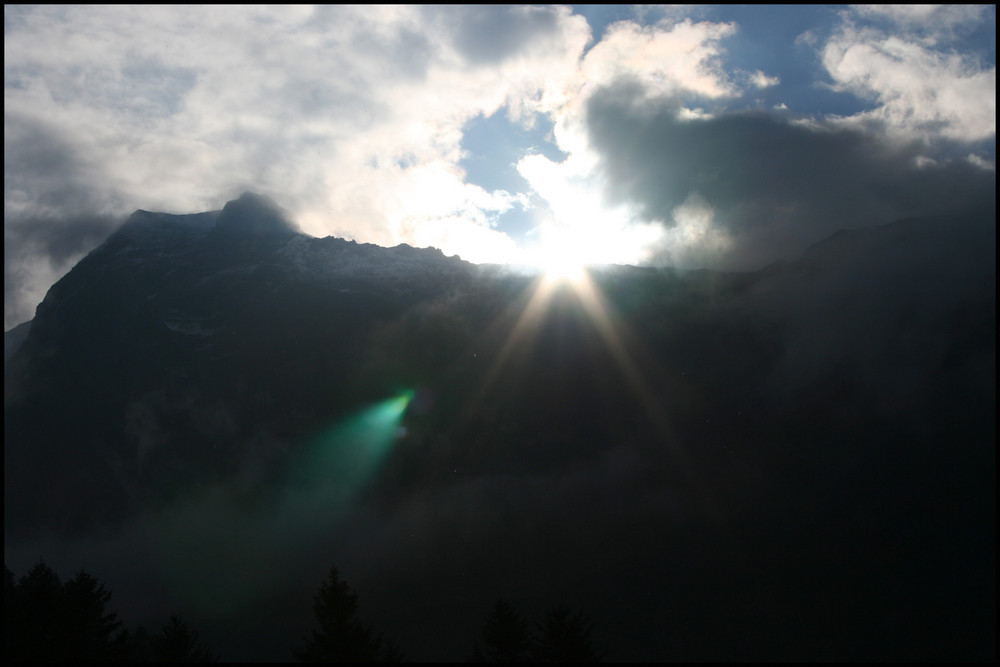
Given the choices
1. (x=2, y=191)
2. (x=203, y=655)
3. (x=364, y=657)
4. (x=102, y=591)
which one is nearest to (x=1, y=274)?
(x=2, y=191)

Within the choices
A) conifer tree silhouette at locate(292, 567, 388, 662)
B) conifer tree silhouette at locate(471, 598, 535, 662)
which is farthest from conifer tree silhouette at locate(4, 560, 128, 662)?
conifer tree silhouette at locate(471, 598, 535, 662)

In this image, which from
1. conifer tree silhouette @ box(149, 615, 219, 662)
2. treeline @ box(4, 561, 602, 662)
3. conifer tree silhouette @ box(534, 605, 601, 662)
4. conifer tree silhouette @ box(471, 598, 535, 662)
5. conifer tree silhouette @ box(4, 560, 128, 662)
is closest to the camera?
conifer tree silhouette @ box(4, 560, 128, 662)

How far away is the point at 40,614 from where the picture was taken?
77.9 m

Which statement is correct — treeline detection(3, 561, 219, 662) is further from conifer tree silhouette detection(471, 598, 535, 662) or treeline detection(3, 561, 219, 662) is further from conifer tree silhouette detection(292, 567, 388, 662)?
conifer tree silhouette detection(471, 598, 535, 662)

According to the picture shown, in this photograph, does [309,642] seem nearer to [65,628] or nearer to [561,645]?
[65,628]

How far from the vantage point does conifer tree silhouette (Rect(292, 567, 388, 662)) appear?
74.7m

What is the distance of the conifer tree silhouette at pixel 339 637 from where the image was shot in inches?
2940

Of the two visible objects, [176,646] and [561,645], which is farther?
[176,646]

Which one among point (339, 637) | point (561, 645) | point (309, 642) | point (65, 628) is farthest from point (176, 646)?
point (561, 645)

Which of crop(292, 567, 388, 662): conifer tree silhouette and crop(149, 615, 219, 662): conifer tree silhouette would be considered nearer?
crop(292, 567, 388, 662): conifer tree silhouette

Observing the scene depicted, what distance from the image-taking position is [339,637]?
7581 centimetres

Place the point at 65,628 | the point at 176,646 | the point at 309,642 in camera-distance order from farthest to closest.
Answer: the point at 176,646, the point at 309,642, the point at 65,628

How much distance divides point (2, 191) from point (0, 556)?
64489mm

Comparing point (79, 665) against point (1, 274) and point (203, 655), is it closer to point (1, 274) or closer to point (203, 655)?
point (203, 655)
